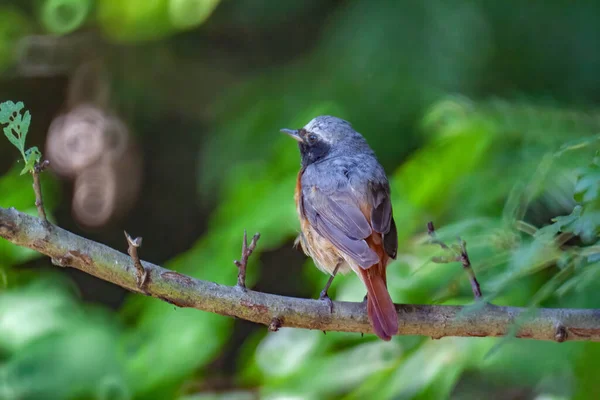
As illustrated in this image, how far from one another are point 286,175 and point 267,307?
6.13ft

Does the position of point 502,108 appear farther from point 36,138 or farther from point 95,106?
point 36,138

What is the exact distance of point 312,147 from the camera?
405 cm

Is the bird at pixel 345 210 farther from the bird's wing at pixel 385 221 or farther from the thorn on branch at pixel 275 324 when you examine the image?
the thorn on branch at pixel 275 324

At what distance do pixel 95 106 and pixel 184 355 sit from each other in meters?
3.80

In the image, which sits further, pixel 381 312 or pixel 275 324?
pixel 381 312

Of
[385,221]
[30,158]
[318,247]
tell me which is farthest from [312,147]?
[30,158]

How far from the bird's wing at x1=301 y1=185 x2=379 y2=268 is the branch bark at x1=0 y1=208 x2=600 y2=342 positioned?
13.1 inches

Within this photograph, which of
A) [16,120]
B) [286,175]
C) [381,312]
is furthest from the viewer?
[286,175]

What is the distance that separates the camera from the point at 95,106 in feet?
22.2

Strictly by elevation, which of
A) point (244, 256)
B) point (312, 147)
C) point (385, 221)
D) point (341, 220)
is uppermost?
point (312, 147)

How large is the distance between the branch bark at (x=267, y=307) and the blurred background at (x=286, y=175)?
0.57ft

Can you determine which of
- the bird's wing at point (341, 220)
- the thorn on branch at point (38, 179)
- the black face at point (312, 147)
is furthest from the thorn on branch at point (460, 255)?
the black face at point (312, 147)

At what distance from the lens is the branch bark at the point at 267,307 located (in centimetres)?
224

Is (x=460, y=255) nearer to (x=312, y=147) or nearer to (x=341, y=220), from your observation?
A: (x=341, y=220)
